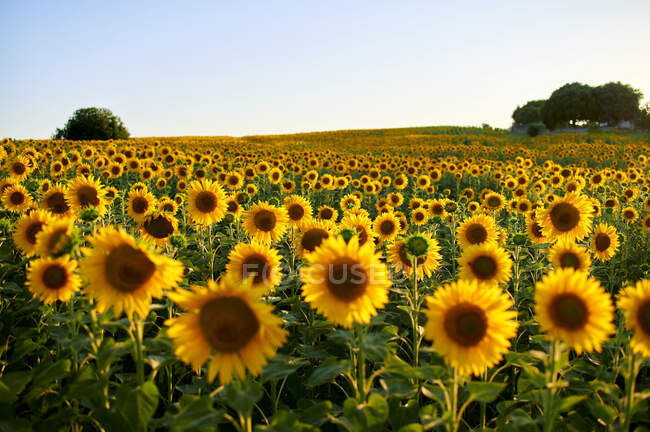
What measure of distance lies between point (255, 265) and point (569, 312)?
205 cm

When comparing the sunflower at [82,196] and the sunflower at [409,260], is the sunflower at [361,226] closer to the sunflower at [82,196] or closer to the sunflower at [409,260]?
the sunflower at [409,260]

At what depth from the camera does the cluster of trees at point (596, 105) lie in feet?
238

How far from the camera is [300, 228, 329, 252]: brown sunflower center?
3746 millimetres

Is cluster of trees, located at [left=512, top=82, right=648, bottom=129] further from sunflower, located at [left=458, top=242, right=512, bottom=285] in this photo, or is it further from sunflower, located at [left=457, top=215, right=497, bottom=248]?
sunflower, located at [left=458, top=242, right=512, bottom=285]

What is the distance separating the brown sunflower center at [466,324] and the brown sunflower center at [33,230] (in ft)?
11.2

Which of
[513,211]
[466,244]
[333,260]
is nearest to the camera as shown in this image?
[333,260]

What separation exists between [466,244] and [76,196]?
4.49m

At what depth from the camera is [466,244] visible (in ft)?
16.1

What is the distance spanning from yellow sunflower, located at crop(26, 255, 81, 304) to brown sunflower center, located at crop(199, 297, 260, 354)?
3.65ft

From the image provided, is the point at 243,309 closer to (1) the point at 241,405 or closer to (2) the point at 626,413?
(1) the point at 241,405

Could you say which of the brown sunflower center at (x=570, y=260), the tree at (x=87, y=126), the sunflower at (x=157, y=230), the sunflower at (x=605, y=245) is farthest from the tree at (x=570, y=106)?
the sunflower at (x=157, y=230)

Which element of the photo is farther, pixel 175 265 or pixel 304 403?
pixel 304 403

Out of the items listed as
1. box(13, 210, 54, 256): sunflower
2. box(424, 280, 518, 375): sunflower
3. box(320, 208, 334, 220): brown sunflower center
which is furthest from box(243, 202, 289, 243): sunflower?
box(424, 280, 518, 375): sunflower

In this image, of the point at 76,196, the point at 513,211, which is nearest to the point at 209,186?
the point at 76,196
